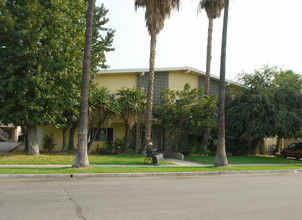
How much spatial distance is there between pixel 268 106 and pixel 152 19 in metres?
10.7

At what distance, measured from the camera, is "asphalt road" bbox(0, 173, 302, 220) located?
5.78 m

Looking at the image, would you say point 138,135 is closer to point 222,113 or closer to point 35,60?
point 222,113

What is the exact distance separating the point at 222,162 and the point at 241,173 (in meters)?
1.19

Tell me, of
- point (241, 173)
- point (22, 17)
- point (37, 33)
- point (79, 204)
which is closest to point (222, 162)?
point (241, 173)

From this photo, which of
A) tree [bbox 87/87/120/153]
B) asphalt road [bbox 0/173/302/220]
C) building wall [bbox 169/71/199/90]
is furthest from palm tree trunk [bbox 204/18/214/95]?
asphalt road [bbox 0/173/302/220]

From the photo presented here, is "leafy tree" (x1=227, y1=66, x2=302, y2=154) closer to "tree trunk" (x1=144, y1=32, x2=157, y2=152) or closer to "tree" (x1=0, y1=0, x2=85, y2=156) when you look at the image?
"tree trunk" (x1=144, y1=32, x2=157, y2=152)

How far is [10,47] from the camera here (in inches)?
602

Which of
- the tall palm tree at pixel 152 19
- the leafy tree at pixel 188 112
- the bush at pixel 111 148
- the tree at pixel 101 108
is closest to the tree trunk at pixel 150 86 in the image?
the tall palm tree at pixel 152 19

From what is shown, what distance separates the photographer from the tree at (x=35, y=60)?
1498 centimetres

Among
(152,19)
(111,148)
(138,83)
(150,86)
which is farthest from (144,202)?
(138,83)

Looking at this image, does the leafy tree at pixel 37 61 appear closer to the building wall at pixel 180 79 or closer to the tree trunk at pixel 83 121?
the tree trunk at pixel 83 121

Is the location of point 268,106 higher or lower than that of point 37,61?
lower

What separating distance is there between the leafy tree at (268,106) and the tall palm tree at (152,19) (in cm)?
759

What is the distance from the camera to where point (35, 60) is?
→ 50.5ft
